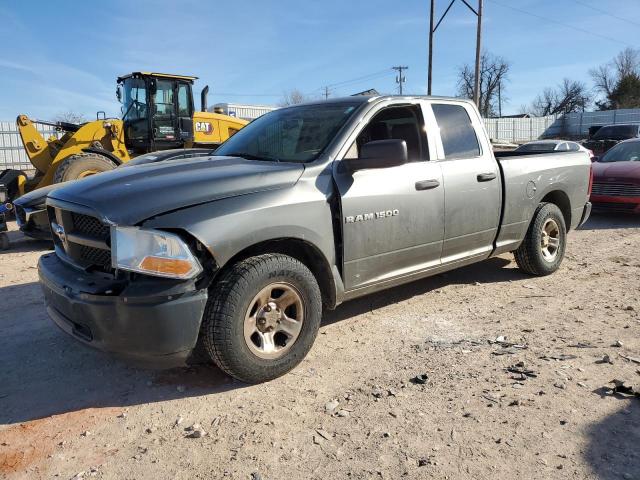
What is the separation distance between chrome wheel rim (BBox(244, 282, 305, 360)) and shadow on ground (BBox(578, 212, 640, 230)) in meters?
7.35

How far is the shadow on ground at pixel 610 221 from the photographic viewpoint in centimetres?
903

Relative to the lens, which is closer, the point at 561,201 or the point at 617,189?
the point at 561,201

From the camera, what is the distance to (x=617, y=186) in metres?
9.48

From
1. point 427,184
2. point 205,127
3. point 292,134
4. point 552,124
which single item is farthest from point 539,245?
point 552,124

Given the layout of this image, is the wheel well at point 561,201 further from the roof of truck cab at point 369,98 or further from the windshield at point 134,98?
the windshield at point 134,98

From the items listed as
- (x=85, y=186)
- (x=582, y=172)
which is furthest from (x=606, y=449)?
(x=582, y=172)

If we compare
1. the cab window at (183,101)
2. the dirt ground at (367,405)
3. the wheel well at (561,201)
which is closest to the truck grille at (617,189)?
the wheel well at (561,201)

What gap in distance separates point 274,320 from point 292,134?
64.0 inches

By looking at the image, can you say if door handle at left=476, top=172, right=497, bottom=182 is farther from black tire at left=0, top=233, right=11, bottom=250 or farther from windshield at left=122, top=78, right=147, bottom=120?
windshield at left=122, top=78, right=147, bottom=120

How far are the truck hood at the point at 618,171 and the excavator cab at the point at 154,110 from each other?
8.47 m

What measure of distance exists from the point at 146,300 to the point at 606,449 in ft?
8.20

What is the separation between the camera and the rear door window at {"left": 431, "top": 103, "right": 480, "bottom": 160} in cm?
457

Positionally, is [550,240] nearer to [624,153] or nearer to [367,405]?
[367,405]

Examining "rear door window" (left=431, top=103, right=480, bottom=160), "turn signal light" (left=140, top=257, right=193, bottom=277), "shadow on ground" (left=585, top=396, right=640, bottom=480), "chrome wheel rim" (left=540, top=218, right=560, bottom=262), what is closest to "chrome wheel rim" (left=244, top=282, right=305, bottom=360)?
"turn signal light" (left=140, top=257, right=193, bottom=277)
